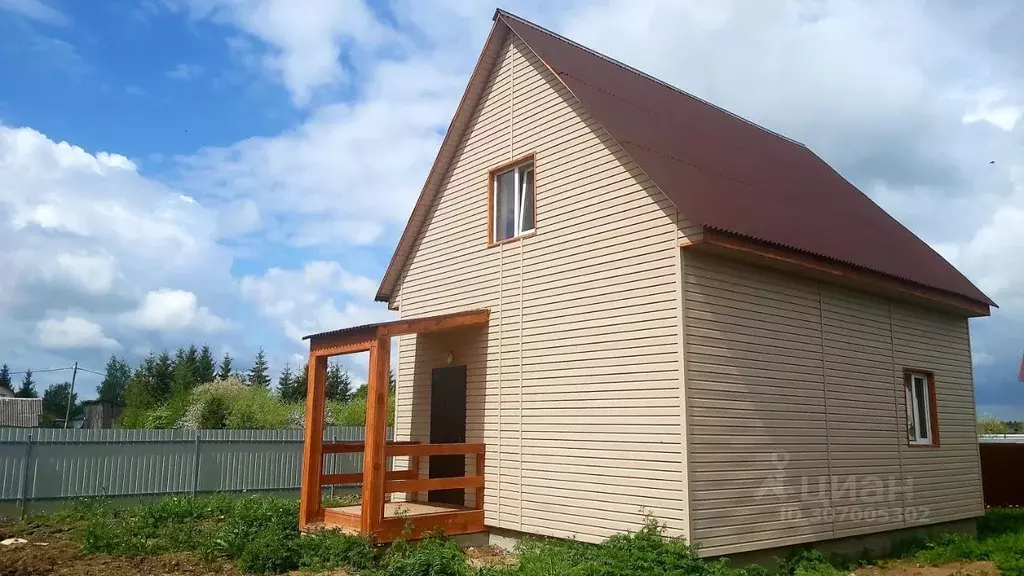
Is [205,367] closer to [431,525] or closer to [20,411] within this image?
[20,411]

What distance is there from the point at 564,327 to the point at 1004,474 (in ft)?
47.9

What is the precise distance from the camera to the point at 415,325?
34.2ft

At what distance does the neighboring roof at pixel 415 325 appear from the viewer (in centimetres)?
990

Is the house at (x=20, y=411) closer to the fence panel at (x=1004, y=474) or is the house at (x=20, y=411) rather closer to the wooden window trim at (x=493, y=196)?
the wooden window trim at (x=493, y=196)

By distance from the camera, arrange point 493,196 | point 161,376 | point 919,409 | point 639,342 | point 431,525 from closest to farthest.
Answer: point 639,342 < point 431,525 < point 493,196 < point 919,409 < point 161,376

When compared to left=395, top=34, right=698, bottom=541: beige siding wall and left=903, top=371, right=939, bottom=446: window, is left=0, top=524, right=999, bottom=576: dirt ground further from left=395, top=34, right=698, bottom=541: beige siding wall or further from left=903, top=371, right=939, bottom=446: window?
left=903, top=371, right=939, bottom=446: window

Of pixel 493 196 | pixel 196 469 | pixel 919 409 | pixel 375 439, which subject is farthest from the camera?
pixel 196 469

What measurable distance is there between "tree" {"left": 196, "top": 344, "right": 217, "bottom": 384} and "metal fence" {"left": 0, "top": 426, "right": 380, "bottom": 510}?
45.1m

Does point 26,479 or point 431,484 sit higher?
point 431,484

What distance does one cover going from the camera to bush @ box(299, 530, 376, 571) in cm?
891

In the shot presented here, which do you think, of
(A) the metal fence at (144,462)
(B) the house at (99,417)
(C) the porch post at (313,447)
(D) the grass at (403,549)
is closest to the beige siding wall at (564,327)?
(D) the grass at (403,549)

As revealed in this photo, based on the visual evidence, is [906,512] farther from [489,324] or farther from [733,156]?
[489,324]

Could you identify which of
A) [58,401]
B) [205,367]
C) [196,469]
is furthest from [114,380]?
[196,469]

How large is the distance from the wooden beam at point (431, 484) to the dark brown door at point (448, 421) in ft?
2.35
